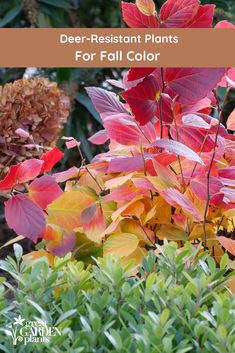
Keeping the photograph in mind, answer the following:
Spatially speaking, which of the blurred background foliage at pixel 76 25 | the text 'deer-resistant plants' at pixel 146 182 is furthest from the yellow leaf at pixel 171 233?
the blurred background foliage at pixel 76 25

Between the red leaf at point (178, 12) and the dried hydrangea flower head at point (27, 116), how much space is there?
46.1 inches

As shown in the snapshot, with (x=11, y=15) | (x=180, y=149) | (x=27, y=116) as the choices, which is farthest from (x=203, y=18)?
(x=11, y=15)

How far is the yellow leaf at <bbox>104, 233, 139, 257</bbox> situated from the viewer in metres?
1.37

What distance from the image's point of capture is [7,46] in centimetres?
159

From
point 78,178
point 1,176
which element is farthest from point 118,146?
point 1,176

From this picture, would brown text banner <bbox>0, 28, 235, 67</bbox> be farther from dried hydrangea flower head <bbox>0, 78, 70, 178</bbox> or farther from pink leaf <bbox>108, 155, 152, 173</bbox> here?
dried hydrangea flower head <bbox>0, 78, 70, 178</bbox>

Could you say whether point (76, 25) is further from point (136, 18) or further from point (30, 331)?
point (30, 331)

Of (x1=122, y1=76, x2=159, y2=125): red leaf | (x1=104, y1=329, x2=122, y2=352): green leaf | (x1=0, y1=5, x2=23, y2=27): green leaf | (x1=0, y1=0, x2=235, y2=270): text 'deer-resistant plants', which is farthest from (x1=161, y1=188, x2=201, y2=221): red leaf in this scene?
(x1=0, y1=5, x2=23, y2=27): green leaf

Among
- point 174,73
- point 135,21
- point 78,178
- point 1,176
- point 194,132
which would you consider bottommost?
point 1,176

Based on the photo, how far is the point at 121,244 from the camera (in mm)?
1377

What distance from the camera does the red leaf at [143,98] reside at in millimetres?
1429

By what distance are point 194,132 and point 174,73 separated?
0.13 meters

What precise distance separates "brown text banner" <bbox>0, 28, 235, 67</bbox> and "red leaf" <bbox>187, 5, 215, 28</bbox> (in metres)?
0.01

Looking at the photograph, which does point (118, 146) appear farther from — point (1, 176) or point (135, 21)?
point (1, 176)
